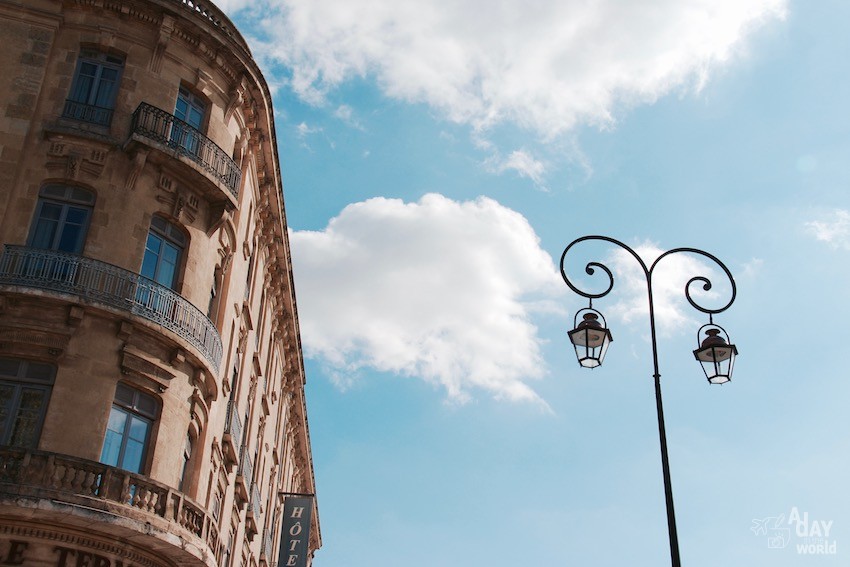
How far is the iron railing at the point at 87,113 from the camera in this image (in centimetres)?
→ 2117

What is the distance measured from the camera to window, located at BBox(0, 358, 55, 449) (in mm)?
17514

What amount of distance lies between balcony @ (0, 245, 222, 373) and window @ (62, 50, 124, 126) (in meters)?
3.88

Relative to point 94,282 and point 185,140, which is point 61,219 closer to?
point 94,282

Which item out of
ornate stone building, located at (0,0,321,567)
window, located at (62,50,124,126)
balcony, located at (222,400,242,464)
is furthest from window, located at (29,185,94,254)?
balcony, located at (222,400,242,464)

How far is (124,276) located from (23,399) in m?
3.24

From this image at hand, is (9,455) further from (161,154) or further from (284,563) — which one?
(284,563)

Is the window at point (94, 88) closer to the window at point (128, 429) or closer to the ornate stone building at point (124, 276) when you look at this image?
the ornate stone building at point (124, 276)

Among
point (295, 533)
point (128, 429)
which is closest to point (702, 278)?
point (128, 429)

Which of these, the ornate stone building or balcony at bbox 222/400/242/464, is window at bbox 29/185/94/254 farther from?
balcony at bbox 222/400/242/464

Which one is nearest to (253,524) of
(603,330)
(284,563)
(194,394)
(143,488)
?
(284,563)

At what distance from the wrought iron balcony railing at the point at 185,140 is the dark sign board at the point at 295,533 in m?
17.0

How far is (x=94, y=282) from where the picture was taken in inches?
751

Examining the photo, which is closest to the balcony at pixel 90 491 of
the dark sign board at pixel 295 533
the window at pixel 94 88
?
the window at pixel 94 88

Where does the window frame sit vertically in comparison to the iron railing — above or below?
below
